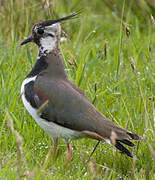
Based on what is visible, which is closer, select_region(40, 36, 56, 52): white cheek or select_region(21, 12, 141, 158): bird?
select_region(21, 12, 141, 158): bird

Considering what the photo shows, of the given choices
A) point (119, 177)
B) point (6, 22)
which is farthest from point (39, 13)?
point (119, 177)

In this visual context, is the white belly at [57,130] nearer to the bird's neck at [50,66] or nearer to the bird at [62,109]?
the bird at [62,109]

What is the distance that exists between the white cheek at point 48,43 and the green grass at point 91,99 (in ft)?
1.12

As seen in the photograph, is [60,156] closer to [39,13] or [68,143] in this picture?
[68,143]

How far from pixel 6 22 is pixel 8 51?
1184mm

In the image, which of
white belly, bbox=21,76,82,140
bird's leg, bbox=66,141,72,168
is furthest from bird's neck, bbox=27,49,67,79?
bird's leg, bbox=66,141,72,168

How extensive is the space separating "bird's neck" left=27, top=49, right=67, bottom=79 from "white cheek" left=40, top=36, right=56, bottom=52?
4 cm

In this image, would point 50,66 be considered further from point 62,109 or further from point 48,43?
point 62,109

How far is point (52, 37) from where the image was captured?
4.80 metres

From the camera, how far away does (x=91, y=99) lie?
534cm

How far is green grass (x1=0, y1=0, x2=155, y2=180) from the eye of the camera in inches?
160

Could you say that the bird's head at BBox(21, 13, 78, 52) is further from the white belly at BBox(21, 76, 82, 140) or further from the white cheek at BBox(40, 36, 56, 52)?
the white belly at BBox(21, 76, 82, 140)

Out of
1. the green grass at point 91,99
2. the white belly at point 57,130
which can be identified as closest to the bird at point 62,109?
the white belly at point 57,130

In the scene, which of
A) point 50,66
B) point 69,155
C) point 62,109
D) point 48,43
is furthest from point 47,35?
point 69,155
